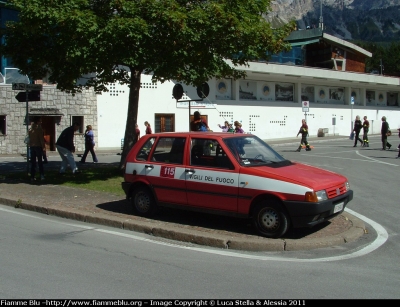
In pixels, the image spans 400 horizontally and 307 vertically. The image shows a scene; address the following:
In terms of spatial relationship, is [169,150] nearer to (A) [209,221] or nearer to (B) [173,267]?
(A) [209,221]

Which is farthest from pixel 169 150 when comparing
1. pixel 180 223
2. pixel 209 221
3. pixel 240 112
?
pixel 240 112

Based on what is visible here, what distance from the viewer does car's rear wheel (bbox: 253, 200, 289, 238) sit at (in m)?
7.05

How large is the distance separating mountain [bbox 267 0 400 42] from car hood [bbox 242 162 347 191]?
16815 cm

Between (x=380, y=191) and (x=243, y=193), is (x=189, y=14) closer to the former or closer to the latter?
(x=243, y=193)

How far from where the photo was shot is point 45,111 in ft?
83.9

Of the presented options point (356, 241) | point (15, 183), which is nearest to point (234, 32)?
point (356, 241)

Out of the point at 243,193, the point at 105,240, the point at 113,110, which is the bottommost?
the point at 105,240

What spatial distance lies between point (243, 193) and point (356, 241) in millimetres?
1903

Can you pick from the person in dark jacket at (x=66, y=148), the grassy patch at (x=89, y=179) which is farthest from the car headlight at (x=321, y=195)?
the person in dark jacket at (x=66, y=148)

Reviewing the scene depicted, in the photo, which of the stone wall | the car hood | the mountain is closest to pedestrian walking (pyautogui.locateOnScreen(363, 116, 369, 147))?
the stone wall

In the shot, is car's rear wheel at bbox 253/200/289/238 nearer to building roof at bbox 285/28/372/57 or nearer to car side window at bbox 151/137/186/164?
car side window at bbox 151/137/186/164

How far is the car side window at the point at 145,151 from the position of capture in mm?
8734

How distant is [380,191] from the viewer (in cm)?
1174

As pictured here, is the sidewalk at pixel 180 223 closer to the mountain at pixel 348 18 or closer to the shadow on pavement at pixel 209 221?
the shadow on pavement at pixel 209 221
